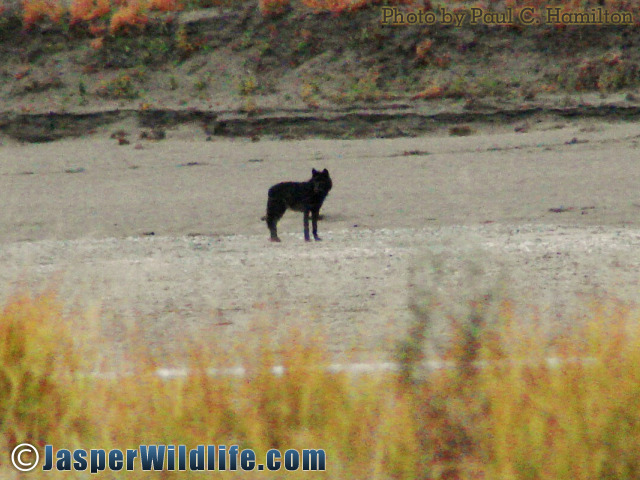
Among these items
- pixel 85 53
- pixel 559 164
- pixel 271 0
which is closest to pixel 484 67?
pixel 271 0

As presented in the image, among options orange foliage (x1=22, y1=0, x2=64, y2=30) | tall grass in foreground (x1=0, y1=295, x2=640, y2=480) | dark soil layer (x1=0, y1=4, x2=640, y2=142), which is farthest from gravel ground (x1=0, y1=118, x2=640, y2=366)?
orange foliage (x1=22, y1=0, x2=64, y2=30)

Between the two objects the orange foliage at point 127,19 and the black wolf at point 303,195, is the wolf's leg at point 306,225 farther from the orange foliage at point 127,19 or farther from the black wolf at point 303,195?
the orange foliage at point 127,19

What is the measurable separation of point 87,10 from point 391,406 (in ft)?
97.7

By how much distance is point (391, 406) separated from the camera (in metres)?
4.12

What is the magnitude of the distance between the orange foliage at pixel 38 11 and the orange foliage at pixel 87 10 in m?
0.47

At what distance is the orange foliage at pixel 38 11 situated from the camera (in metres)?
31.8

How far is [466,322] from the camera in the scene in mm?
4391

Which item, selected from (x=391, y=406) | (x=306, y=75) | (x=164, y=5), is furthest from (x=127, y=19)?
(x=391, y=406)

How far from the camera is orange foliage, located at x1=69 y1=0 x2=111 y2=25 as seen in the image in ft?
104

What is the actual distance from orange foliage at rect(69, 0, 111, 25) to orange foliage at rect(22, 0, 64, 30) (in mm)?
469

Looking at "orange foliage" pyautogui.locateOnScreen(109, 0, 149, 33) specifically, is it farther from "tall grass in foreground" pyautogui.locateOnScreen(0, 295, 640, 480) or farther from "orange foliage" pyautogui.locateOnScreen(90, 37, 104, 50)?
"tall grass in foreground" pyautogui.locateOnScreen(0, 295, 640, 480)

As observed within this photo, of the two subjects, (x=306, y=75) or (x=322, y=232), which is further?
(x=306, y=75)

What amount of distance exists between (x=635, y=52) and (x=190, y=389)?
2373 centimetres

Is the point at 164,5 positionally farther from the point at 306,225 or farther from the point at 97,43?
the point at 306,225
